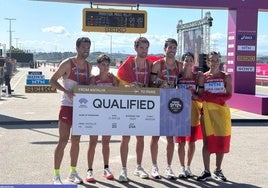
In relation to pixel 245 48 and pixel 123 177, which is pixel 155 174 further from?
pixel 245 48

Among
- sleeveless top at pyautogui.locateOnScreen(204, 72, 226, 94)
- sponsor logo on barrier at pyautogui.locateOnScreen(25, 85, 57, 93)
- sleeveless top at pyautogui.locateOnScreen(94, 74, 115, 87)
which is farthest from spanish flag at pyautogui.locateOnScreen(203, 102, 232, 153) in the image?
sponsor logo on barrier at pyautogui.locateOnScreen(25, 85, 57, 93)

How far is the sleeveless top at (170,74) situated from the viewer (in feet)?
20.8

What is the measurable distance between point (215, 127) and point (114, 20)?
11435 mm

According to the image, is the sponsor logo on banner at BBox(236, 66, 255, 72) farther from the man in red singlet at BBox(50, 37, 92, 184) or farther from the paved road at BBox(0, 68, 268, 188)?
the man in red singlet at BBox(50, 37, 92, 184)

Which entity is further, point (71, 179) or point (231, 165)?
point (231, 165)

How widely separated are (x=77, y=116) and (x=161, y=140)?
430 cm

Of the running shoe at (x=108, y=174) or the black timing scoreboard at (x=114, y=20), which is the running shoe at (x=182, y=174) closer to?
the running shoe at (x=108, y=174)

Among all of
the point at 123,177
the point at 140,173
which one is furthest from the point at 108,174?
the point at 140,173

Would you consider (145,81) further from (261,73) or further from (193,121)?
(261,73)

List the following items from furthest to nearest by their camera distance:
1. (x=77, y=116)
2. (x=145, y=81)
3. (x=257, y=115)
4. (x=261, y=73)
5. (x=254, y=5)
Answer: (x=261, y=73) → (x=254, y=5) → (x=257, y=115) → (x=145, y=81) → (x=77, y=116)

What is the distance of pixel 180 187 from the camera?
6078mm

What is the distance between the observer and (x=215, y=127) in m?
6.48

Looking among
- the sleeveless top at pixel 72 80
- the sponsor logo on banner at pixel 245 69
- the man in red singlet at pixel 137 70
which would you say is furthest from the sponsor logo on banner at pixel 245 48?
the sleeveless top at pixel 72 80

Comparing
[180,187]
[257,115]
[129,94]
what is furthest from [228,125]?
[257,115]
